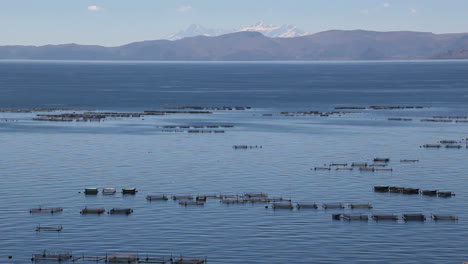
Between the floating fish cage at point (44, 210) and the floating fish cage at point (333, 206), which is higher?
the floating fish cage at point (333, 206)

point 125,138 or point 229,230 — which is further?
point 125,138

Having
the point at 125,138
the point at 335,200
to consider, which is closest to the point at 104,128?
the point at 125,138

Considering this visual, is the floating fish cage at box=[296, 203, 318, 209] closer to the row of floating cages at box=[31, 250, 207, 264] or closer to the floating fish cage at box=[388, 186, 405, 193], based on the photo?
the floating fish cage at box=[388, 186, 405, 193]

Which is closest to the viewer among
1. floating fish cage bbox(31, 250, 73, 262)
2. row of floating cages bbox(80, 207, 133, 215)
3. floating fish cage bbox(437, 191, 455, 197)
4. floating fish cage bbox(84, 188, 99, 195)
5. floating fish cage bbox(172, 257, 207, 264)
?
floating fish cage bbox(172, 257, 207, 264)

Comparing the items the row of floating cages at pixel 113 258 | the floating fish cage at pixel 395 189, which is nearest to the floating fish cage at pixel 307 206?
the floating fish cage at pixel 395 189

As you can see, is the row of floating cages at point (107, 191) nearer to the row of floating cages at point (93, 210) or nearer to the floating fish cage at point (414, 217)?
the row of floating cages at point (93, 210)

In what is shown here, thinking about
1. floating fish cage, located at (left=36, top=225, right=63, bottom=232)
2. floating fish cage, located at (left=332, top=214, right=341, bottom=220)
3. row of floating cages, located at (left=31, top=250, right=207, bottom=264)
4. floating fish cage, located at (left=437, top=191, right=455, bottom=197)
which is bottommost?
row of floating cages, located at (left=31, top=250, right=207, bottom=264)

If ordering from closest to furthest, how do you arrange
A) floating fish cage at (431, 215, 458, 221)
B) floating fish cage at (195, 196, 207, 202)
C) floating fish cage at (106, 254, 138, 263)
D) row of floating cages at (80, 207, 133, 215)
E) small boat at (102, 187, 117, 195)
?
floating fish cage at (106, 254, 138, 263) → floating fish cage at (431, 215, 458, 221) → row of floating cages at (80, 207, 133, 215) → floating fish cage at (195, 196, 207, 202) → small boat at (102, 187, 117, 195)

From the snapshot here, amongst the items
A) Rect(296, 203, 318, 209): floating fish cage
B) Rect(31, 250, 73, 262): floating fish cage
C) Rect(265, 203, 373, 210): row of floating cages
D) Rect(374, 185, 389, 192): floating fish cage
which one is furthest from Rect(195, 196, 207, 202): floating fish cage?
Rect(31, 250, 73, 262): floating fish cage

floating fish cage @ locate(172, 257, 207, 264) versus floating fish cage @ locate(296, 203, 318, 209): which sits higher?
floating fish cage @ locate(296, 203, 318, 209)

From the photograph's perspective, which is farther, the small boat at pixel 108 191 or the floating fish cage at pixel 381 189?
the floating fish cage at pixel 381 189

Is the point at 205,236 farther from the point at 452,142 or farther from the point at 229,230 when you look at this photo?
the point at 452,142
